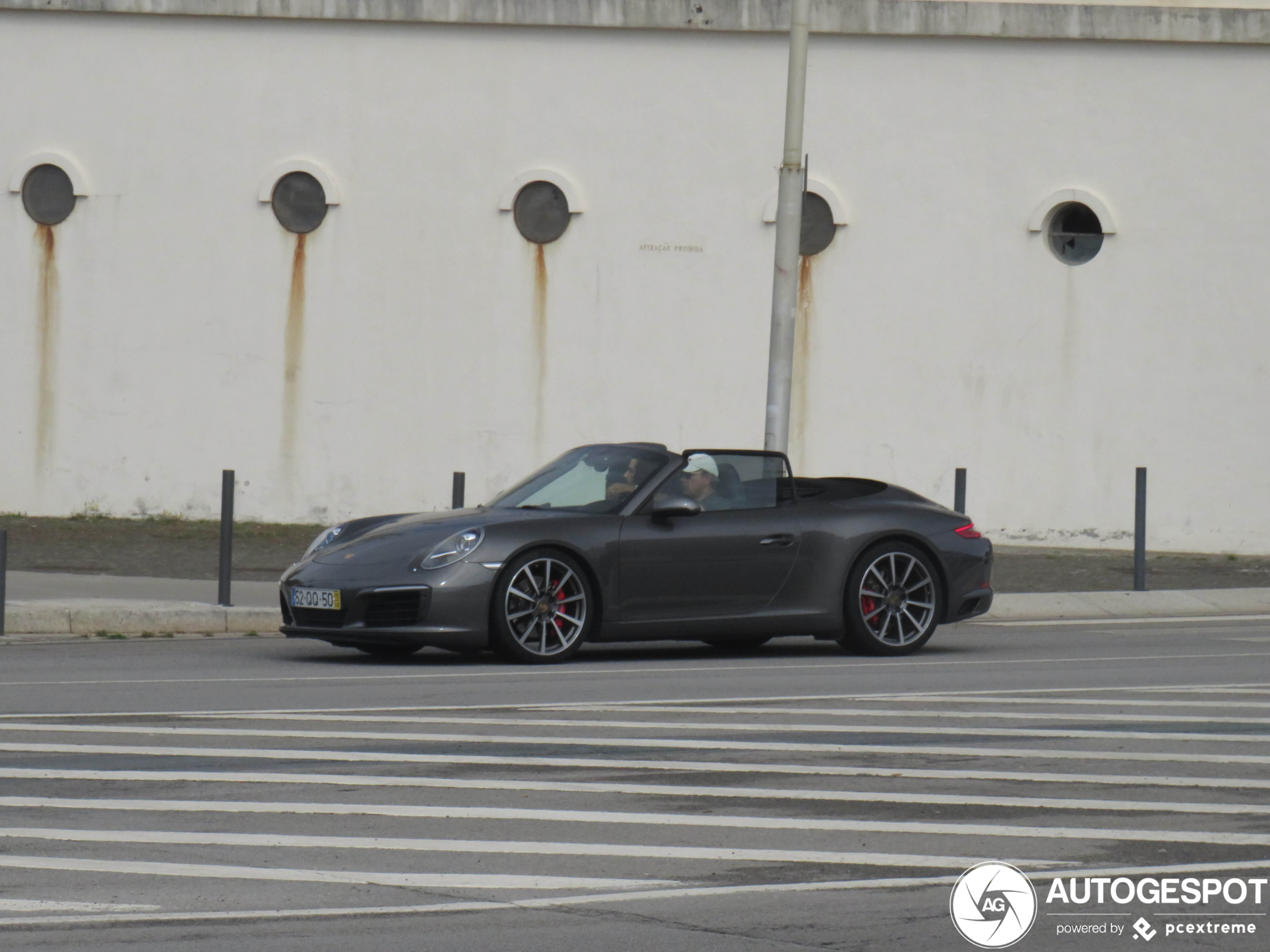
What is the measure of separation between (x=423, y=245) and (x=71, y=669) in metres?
11.1

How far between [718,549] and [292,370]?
414 inches

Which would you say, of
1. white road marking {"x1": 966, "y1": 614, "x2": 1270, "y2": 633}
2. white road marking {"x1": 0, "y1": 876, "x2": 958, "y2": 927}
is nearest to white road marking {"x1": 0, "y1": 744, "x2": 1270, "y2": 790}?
white road marking {"x1": 0, "y1": 876, "x2": 958, "y2": 927}

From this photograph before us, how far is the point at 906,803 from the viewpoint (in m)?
6.66

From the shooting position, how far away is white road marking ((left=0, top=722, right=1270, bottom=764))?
7785 mm

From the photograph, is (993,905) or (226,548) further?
(226,548)

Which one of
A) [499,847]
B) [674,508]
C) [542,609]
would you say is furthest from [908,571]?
[499,847]

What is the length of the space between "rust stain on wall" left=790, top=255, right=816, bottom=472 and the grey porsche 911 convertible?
821 cm

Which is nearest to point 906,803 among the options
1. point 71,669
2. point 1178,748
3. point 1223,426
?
point 1178,748

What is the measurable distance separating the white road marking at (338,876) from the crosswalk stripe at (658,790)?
1341 mm

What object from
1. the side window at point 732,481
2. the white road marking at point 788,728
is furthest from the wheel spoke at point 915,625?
the white road marking at point 788,728

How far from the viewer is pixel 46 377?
Result: 21.4 meters

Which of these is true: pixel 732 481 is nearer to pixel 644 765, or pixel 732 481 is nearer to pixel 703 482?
pixel 703 482

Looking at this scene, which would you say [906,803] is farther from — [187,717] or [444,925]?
[187,717]

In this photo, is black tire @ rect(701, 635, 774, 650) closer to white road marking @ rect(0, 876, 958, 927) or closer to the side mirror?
the side mirror
